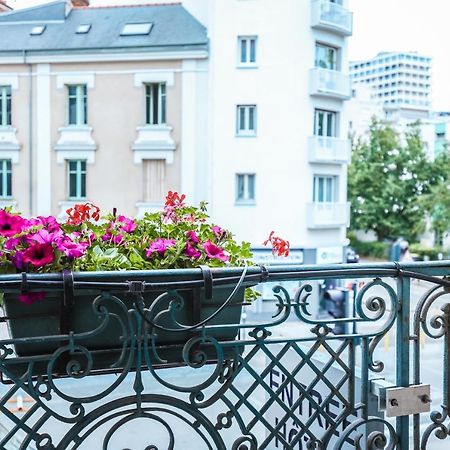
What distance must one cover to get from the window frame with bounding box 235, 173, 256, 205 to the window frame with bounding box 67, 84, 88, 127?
101 inches

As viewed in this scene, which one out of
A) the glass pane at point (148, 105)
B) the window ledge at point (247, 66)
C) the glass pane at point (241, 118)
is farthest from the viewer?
the glass pane at point (148, 105)

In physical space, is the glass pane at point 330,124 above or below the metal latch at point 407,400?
above

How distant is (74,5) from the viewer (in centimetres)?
1152

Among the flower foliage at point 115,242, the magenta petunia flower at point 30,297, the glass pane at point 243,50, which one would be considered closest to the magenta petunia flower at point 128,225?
the flower foliage at point 115,242

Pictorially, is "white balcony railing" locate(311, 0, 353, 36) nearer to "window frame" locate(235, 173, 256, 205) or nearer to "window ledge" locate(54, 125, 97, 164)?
"window frame" locate(235, 173, 256, 205)

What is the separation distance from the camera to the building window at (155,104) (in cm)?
991

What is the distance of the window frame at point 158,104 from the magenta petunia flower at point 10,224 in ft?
29.8

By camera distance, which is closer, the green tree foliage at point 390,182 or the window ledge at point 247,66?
the window ledge at point 247,66

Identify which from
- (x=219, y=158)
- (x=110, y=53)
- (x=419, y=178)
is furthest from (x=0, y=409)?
(x=419, y=178)

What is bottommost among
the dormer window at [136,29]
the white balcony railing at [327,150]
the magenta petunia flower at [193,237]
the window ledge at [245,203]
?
the magenta petunia flower at [193,237]

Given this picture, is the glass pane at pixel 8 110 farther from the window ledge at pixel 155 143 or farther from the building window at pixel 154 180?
the building window at pixel 154 180

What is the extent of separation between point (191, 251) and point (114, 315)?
0.17 m

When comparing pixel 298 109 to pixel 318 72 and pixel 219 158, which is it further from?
pixel 219 158

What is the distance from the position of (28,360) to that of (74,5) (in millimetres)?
11689
